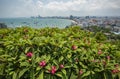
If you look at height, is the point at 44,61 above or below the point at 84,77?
above

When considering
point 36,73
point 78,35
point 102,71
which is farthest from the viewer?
point 78,35

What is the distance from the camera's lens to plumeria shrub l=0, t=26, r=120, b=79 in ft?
10.4

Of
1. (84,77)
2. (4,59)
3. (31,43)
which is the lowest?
(84,77)

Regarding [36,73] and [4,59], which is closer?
[36,73]

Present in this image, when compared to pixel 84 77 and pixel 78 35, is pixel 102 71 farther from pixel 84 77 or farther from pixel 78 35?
pixel 78 35

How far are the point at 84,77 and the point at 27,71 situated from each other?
867 millimetres

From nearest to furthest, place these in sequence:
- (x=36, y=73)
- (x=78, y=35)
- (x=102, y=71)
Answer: (x=36, y=73), (x=102, y=71), (x=78, y=35)

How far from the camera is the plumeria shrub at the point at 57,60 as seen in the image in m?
3.16

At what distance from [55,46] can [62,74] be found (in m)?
0.49

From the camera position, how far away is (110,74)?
11.0 ft

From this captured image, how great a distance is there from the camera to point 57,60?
10.8ft

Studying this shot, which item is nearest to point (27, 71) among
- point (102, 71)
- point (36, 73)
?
point (36, 73)

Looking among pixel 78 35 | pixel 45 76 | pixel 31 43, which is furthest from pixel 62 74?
pixel 78 35

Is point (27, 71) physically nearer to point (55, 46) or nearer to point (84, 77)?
point (55, 46)
